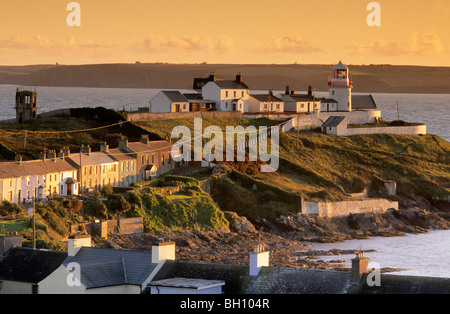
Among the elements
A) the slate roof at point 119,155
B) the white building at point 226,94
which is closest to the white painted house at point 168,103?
the white building at point 226,94

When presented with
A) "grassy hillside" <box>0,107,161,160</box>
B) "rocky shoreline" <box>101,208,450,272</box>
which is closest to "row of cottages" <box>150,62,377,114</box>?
"grassy hillside" <box>0,107,161,160</box>

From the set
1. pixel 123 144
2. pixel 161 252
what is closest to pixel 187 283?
pixel 161 252

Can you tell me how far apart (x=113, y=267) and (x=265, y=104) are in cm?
6799

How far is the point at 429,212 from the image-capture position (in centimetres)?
7975

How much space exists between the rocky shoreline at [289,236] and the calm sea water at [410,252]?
999 millimetres

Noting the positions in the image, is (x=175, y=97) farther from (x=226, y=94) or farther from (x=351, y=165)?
(x=351, y=165)

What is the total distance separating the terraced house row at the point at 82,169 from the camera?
201ft

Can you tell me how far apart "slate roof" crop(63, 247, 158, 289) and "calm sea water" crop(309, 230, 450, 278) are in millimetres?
23891

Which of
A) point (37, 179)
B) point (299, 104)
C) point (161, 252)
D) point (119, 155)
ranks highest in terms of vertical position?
point (299, 104)

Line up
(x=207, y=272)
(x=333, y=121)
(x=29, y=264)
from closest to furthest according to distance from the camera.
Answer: (x=207, y=272)
(x=29, y=264)
(x=333, y=121)

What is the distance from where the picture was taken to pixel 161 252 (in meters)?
35.0
